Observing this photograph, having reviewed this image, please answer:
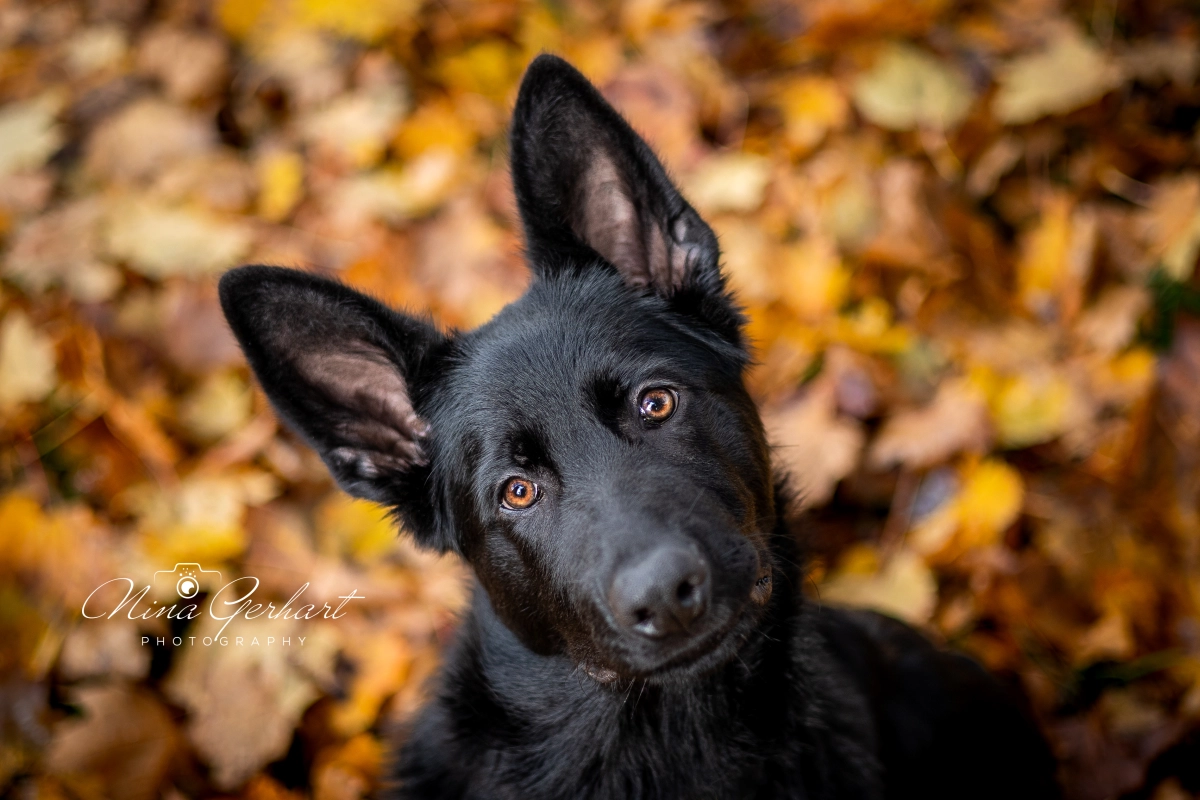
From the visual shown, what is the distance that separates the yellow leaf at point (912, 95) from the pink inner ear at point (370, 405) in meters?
3.20

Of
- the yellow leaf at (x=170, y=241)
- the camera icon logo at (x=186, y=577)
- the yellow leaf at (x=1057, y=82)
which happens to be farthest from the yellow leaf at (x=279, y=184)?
the yellow leaf at (x=1057, y=82)

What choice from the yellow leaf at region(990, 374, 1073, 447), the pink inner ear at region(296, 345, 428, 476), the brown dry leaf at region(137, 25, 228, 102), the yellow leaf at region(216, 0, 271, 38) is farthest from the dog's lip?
the yellow leaf at region(216, 0, 271, 38)

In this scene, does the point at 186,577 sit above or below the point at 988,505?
below

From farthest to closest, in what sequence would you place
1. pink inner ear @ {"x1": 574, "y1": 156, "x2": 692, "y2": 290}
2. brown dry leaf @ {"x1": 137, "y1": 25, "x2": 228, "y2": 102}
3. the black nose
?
brown dry leaf @ {"x1": 137, "y1": 25, "x2": 228, "y2": 102}
pink inner ear @ {"x1": 574, "y1": 156, "x2": 692, "y2": 290}
the black nose

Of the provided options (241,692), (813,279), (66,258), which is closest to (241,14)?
(66,258)

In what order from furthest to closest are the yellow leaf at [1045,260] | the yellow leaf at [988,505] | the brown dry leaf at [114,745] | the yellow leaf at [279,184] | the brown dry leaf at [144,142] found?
the brown dry leaf at [144,142] → the yellow leaf at [279,184] → the yellow leaf at [1045,260] → the yellow leaf at [988,505] → the brown dry leaf at [114,745]

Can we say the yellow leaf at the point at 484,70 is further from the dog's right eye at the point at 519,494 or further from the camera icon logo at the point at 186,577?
the dog's right eye at the point at 519,494

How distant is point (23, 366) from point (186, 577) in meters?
1.31

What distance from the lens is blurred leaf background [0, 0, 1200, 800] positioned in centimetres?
344

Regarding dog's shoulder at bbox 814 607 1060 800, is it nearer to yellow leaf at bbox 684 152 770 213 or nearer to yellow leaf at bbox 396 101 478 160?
yellow leaf at bbox 684 152 770 213

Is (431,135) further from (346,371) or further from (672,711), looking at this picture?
(672,711)

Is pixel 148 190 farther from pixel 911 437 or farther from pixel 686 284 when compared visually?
pixel 911 437

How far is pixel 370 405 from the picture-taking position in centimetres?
272

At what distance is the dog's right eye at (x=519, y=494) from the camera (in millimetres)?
2449
